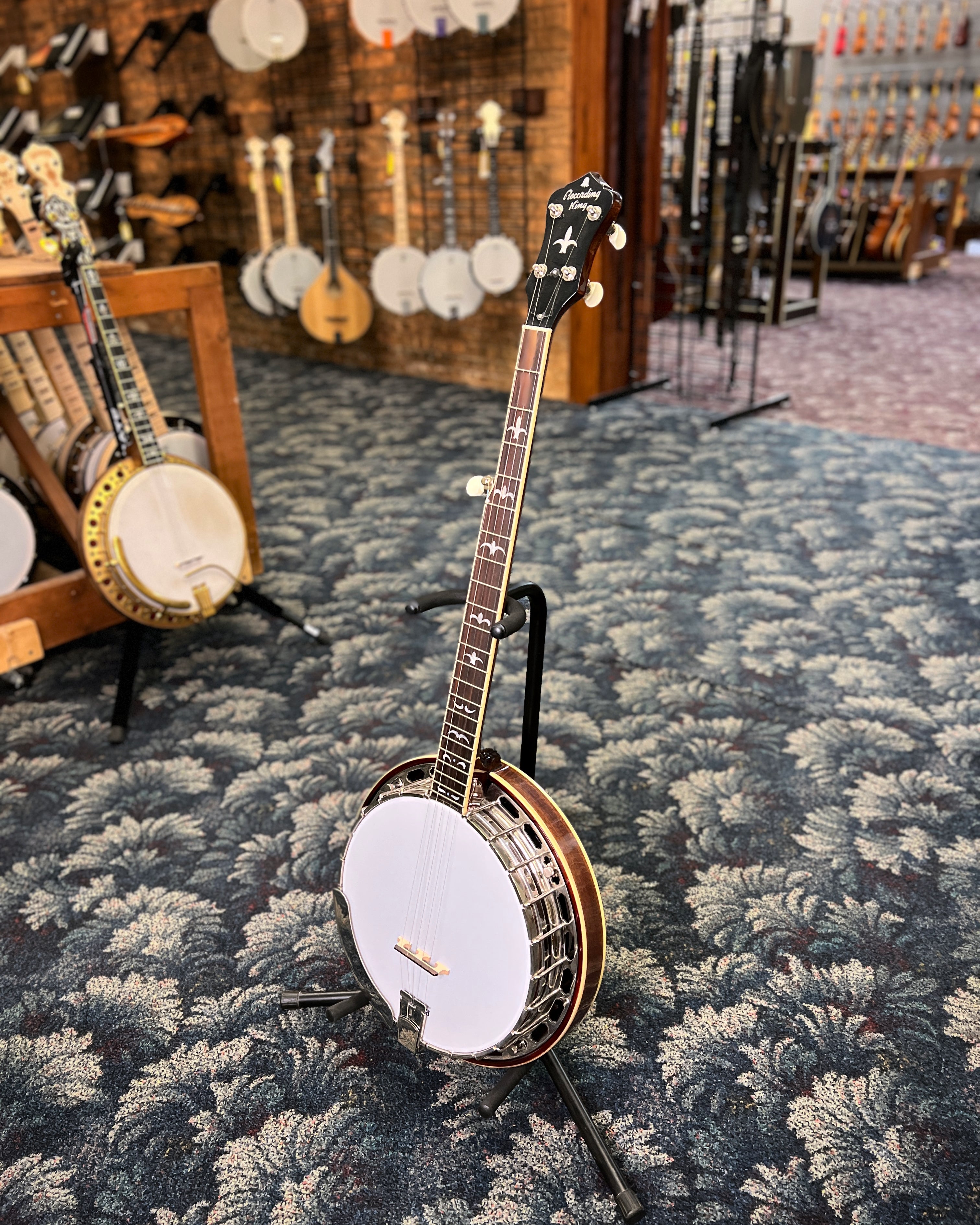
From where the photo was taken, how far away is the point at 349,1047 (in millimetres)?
1458

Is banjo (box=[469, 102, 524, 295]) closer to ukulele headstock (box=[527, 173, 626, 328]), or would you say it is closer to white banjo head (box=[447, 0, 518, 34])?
white banjo head (box=[447, 0, 518, 34])

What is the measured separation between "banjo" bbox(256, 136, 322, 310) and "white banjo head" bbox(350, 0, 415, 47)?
95 cm

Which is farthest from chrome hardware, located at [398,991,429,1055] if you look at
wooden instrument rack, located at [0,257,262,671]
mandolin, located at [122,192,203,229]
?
mandolin, located at [122,192,203,229]

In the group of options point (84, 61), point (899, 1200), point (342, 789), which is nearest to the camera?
point (899, 1200)

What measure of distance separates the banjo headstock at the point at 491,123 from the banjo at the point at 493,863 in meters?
3.82

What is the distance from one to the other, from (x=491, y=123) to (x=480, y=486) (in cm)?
396

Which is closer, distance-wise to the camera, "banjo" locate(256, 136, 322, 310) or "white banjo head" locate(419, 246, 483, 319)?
"white banjo head" locate(419, 246, 483, 319)

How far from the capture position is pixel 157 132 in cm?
582

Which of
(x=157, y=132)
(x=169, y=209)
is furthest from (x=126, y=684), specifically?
(x=157, y=132)

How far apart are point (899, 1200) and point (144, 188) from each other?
7508 mm

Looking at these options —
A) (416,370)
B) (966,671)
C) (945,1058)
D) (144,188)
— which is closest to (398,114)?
(416,370)

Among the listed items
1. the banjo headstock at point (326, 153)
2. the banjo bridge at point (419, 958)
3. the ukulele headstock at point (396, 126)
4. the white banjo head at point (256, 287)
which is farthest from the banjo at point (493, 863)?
the white banjo head at point (256, 287)

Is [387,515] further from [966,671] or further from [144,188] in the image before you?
[144,188]

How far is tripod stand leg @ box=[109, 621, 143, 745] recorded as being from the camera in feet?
7.32
